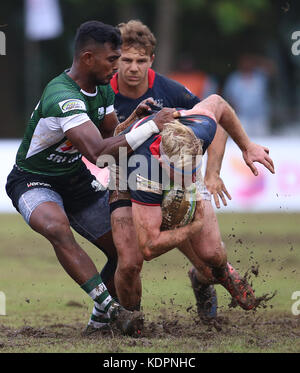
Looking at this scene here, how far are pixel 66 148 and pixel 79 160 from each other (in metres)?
0.29

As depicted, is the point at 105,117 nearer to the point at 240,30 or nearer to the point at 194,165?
the point at 194,165

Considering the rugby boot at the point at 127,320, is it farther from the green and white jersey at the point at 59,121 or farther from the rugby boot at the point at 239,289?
the green and white jersey at the point at 59,121

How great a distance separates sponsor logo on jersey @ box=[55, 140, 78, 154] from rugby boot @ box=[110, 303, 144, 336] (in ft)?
4.01

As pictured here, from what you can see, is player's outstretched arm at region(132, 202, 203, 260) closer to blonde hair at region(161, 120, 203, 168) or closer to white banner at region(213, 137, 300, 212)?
blonde hair at region(161, 120, 203, 168)

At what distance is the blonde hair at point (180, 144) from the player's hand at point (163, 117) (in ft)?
0.33

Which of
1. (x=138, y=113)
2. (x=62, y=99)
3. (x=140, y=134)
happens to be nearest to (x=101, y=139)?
(x=140, y=134)

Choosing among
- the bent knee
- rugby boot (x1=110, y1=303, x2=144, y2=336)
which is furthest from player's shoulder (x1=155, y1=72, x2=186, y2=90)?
rugby boot (x1=110, y1=303, x2=144, y2=336)

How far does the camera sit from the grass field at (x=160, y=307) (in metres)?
5.96

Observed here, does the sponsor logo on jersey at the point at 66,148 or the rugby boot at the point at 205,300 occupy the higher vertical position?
the sponsor logo on jersey at the point at 66,148

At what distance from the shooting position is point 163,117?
6059mm

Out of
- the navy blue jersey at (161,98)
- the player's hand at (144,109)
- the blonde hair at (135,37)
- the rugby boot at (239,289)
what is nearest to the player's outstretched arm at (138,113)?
the player's hand at (144,109)

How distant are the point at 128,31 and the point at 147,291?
8.24ft

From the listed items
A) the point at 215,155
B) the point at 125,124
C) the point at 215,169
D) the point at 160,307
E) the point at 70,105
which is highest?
the point at 70,105

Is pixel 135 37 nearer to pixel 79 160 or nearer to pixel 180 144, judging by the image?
pixel 79 160
